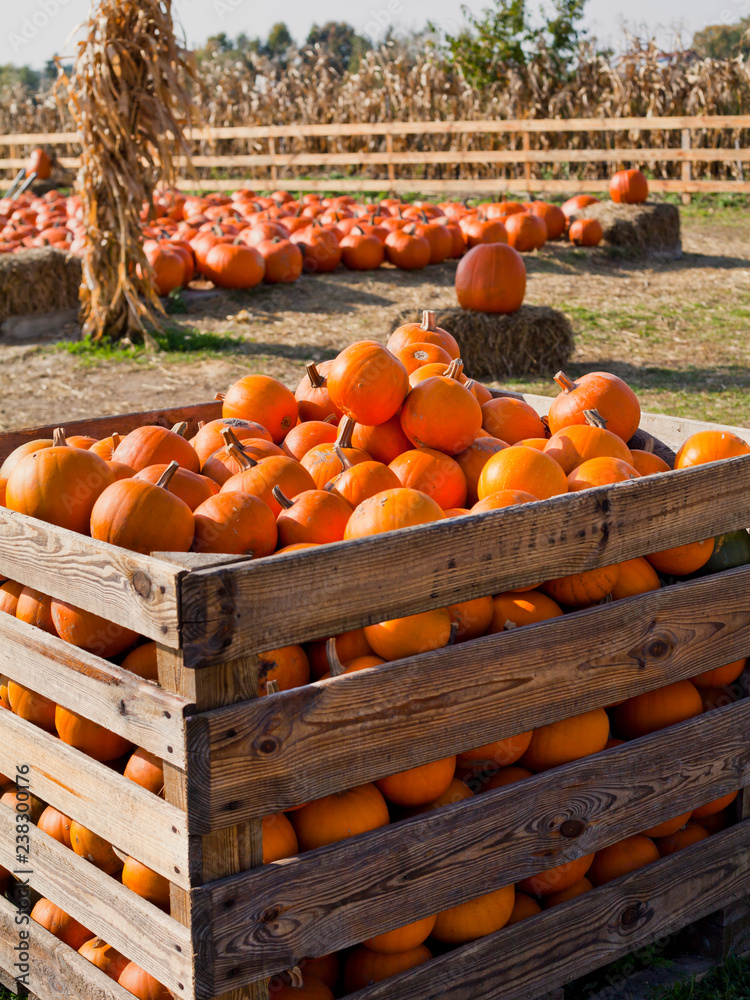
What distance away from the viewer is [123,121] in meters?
7.68

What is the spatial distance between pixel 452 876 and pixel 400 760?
0.30m

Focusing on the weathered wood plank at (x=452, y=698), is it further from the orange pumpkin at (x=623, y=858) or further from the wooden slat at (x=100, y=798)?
the orange pumpkin at (x=623, y=858)

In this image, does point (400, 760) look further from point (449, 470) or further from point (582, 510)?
point (449, 470)

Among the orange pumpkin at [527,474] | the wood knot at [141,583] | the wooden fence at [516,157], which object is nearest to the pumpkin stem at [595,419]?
the orange pumpkin at [527,474]

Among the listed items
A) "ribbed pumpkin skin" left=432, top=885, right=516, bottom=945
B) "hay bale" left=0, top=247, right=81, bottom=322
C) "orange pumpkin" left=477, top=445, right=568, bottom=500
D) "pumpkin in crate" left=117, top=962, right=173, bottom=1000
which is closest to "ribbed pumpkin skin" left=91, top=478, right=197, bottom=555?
"orange pumpkin" left=477, top=445, right=568, bottom=500

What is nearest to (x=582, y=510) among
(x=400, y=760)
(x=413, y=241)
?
(x=400, y=760)

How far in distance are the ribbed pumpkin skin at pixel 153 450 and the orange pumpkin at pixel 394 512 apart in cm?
63

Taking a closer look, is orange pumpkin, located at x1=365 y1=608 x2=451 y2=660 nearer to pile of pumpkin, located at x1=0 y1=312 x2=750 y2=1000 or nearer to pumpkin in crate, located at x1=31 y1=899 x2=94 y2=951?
pile of pumpkin, located at x1=0 y1=312 x2=750 y2=1000

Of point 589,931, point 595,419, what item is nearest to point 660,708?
point 589,931

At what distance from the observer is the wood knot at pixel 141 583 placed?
5.37 feet

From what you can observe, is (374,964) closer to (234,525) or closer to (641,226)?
(234,525)

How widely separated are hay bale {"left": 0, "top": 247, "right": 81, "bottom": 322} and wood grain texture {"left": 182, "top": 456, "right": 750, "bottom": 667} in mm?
8915

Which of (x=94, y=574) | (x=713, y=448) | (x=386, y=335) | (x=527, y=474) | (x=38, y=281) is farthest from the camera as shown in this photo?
(x=38, y=281)

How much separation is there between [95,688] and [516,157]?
15599 mm
